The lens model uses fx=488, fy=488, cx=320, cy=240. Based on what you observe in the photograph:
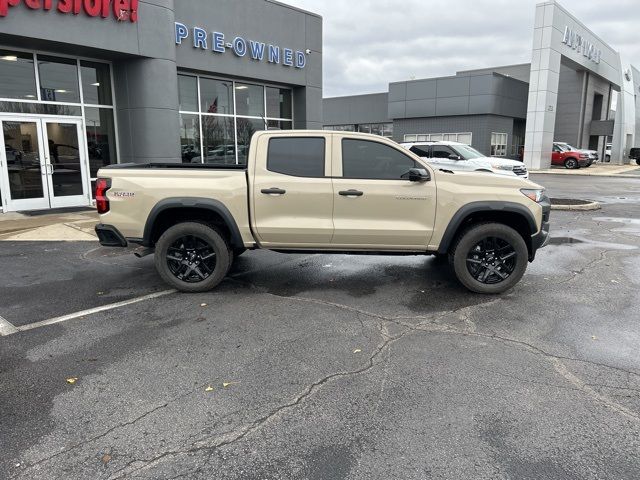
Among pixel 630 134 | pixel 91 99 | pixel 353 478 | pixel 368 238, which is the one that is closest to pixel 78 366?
pixel 353 478

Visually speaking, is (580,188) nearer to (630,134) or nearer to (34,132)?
(34,132)

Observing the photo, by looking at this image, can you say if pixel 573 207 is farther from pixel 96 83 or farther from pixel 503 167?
pixel 96 83

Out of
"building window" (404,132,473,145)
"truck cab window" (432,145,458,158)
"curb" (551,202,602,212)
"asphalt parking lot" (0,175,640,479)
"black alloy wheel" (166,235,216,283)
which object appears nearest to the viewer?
"asphalt parking lot" (0,175,640,479)

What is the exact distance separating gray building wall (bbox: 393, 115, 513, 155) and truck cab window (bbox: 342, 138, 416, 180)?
32.8m

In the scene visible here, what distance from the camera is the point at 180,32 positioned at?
13.2 metres

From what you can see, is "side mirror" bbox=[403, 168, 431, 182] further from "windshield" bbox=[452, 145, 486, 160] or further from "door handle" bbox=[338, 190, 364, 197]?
"windshield" bbox=[452, 145, 486, 160]

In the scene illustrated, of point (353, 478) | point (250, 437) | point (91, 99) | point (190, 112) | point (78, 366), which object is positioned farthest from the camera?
point (190, 112)

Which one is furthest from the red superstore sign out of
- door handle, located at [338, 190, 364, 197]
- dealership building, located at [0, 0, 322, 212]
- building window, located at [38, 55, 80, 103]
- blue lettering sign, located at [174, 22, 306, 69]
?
door handle, located at [338, 190, 364, 197]

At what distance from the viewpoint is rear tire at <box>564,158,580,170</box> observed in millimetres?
35062

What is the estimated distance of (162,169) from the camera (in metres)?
5.90

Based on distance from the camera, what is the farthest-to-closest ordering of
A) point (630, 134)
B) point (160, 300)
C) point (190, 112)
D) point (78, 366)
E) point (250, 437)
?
point (630, 134) < point (190, 112) < point (160, 300) < point (78, 366) < point (250, 437)

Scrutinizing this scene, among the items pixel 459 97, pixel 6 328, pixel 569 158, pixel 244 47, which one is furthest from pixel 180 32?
pixel 569 158

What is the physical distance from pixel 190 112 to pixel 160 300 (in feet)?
33.2

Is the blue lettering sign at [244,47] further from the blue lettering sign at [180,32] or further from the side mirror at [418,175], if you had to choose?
the side mirror at [418,175]
